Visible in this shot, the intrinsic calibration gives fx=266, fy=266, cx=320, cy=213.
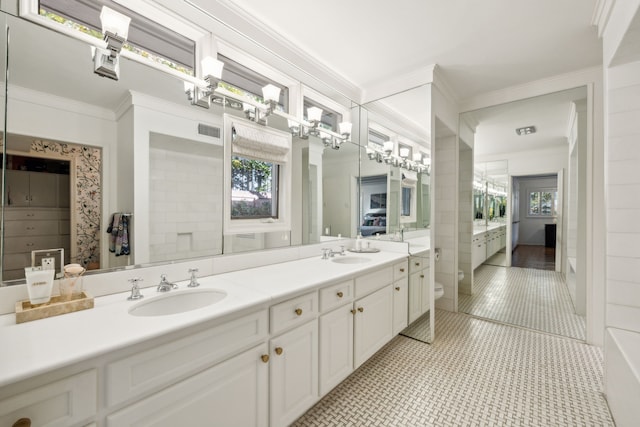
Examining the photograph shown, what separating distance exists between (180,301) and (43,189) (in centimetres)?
79

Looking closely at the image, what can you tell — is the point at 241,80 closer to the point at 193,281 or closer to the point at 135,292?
the point at 193,281

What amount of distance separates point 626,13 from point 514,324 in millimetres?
2833

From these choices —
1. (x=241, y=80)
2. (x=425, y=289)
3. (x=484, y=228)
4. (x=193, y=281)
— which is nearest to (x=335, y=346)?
(x=193, y=281)

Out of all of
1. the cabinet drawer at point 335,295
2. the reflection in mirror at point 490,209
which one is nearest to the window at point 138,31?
the cabinet drawer at point 335,295

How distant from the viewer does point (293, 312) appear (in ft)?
4.75

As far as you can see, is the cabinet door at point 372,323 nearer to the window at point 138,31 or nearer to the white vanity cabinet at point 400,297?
the white vanity cabinet at point 400,297

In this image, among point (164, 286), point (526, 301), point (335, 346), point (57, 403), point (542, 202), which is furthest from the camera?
point (542, 202)

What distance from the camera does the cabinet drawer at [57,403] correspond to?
27.7 inches

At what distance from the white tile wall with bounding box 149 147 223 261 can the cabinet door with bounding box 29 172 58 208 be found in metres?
0.38

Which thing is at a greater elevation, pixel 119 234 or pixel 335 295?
pixel 119 234

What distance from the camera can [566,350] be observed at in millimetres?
2436

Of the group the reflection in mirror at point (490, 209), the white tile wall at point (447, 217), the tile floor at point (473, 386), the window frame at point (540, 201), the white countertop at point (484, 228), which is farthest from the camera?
the window frame at point (540, 201)

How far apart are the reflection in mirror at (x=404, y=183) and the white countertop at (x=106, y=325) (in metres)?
1.43

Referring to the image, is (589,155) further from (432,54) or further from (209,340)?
(209,340)
